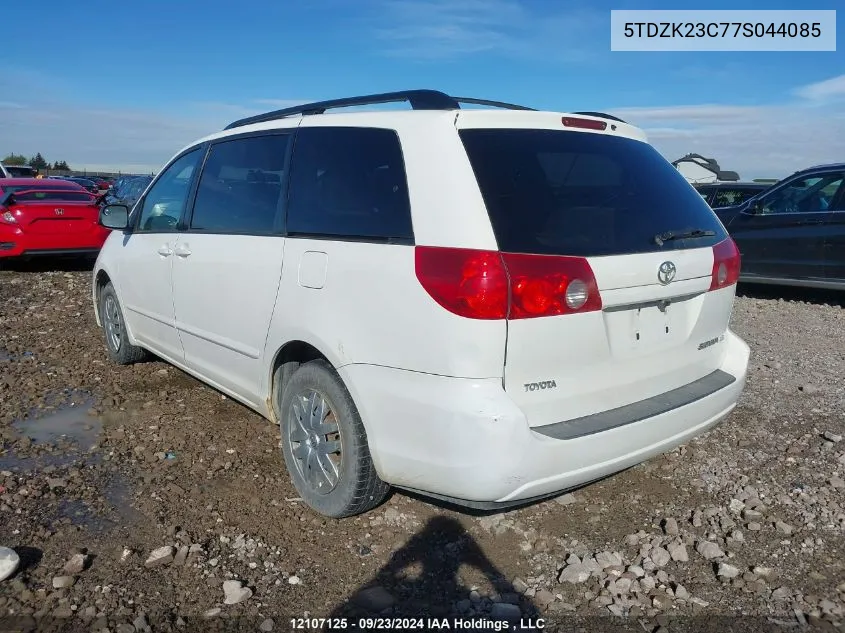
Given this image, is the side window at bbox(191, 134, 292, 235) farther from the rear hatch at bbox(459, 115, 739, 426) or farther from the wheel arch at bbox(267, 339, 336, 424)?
the rear hatch at bbox(459, 115, 739, 426)

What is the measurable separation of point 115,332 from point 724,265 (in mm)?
4587

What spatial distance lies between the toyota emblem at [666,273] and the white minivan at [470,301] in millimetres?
17

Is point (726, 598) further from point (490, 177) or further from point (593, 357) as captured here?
point (490, 177)

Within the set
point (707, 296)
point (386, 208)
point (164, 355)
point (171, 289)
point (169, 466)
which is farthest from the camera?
point (164, 355)

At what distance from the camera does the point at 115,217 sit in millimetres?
5105

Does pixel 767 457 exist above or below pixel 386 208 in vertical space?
below

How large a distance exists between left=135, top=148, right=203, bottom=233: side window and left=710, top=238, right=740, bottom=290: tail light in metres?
3.10

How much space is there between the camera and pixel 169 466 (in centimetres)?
384

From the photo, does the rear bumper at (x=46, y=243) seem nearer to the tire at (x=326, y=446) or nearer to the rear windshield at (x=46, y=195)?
the rear windshield at (x=46, y=195)

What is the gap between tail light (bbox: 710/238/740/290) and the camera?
3178 mm

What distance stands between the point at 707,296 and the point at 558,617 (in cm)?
155

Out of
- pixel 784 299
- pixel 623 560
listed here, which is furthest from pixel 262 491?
pixel 784 299

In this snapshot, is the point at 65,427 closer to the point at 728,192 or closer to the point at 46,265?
the point at 46,265

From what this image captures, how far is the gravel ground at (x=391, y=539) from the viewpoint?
8.54ft
